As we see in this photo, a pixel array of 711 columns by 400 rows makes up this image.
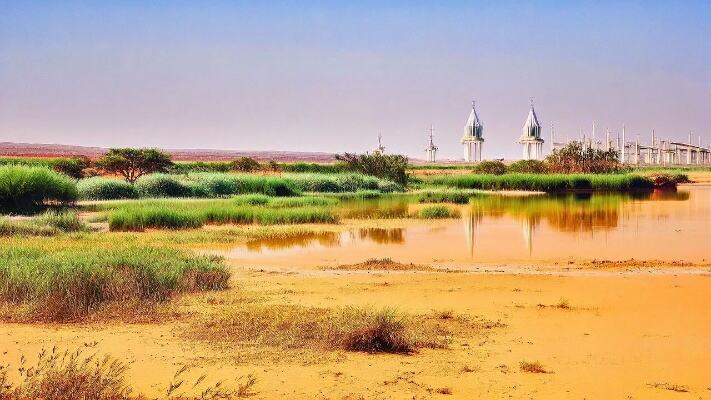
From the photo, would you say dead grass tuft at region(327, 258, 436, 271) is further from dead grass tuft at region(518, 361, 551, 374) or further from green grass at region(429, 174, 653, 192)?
green grass at region(429, 174, 653, 192)

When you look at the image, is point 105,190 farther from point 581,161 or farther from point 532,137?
point 532,137

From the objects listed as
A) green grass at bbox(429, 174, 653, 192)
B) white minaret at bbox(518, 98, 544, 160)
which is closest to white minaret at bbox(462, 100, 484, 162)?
white minaret at bbox(518, 98, 544, 160)

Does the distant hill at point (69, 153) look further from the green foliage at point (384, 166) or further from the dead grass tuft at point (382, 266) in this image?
the dead grass tuft at point (382, 266)

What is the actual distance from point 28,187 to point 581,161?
155ft

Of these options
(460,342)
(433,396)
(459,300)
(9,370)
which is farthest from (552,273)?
(9,370)

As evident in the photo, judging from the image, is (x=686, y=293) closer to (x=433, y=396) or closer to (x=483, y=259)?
(x=483, y=259)

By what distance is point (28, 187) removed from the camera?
A: 23.0m

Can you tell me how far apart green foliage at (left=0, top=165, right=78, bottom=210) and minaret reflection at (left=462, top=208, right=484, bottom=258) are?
12.5 metres

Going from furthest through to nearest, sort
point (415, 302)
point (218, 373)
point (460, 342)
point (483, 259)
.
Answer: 1. point (483, 259)
2. point (415, 302)
3. point (460, 342)
4. point (218, 373)

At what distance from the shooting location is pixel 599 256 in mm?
16188

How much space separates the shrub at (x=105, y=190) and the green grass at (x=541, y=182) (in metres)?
20.5

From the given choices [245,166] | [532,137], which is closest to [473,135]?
[532,137]

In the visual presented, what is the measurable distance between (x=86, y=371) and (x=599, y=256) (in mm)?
12601

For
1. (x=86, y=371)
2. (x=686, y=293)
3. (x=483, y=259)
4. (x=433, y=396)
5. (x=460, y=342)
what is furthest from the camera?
(x=483, y=259)
